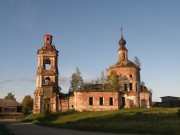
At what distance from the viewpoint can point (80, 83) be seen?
47.8 m

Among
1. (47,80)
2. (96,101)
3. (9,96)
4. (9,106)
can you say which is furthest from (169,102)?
(9,96)

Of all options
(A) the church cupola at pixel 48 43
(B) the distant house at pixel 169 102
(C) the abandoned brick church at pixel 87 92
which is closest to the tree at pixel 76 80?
(C) the abandoned brick church at pixel 87 92

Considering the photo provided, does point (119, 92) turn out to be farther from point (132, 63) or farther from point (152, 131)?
point (152, 131)

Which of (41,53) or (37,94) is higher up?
(41,53)

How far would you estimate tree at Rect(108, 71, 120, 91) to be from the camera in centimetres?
4578

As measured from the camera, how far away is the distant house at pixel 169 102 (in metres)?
58.6

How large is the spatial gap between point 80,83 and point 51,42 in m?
9.62

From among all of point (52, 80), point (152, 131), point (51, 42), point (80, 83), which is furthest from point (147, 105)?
point (152, 131)

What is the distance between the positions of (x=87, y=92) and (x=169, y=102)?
2390 centimetres

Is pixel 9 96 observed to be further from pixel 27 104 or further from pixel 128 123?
pixel 128 123

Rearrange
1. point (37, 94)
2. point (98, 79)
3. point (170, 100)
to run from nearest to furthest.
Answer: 1. point (37, 94)
2. point (98, 79)
3. point (170, 100)

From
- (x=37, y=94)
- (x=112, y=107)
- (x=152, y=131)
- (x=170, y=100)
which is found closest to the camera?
(x=152, y=131)

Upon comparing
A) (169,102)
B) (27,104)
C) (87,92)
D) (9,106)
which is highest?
(87,92)

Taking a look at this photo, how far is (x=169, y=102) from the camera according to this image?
193 ft
